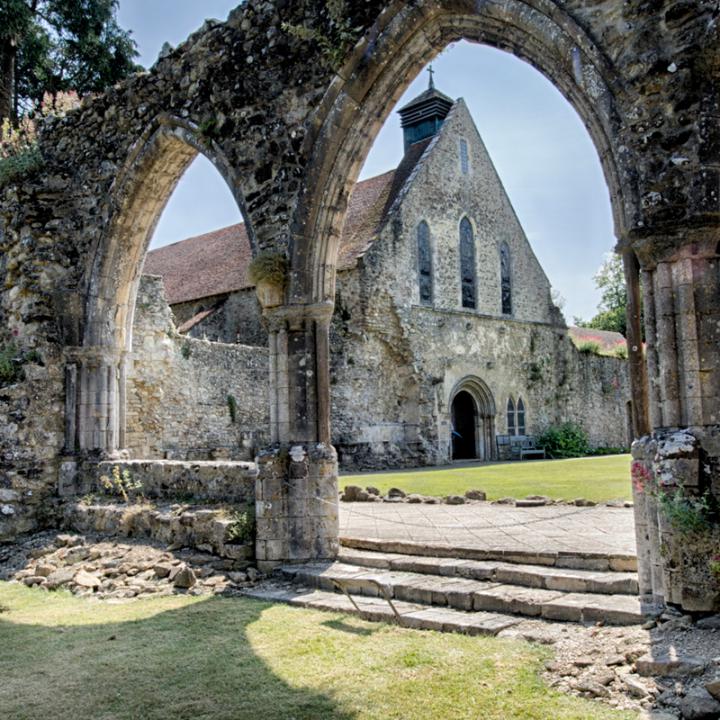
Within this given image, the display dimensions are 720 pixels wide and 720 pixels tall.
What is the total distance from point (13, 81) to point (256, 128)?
11.1m

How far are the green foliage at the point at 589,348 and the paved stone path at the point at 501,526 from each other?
1783 cm

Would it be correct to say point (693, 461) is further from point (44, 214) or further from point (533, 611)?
point (44, 214)

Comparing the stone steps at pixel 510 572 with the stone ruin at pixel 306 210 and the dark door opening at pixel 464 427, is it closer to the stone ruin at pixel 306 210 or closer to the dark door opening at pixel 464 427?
the stone ruin at pixel 306 210

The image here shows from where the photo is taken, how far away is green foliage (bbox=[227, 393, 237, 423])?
1548cm

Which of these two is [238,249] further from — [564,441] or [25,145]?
[25,145]

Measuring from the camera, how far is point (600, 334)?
1459 inches

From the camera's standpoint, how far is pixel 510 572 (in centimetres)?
525

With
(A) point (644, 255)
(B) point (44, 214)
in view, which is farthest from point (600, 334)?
(A) point (644, 255)

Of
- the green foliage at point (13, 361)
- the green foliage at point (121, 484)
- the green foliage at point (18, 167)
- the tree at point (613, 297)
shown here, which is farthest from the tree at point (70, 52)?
the tree at point (613, 297)

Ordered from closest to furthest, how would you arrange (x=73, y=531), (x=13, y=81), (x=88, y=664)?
(x=88, y=664), (x=73, y=531), (x=13, y=81)

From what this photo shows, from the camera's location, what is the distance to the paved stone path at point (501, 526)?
233 inches

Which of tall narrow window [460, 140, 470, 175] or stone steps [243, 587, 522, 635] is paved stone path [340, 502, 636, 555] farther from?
tall narrow window [460, 140, 470, 175]

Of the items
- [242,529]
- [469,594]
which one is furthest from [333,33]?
[469,594]

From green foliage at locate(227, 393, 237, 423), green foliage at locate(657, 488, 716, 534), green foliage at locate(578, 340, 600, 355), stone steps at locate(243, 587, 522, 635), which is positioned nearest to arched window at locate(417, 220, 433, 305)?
green foliage at locate(227, 393, 237, 423)
